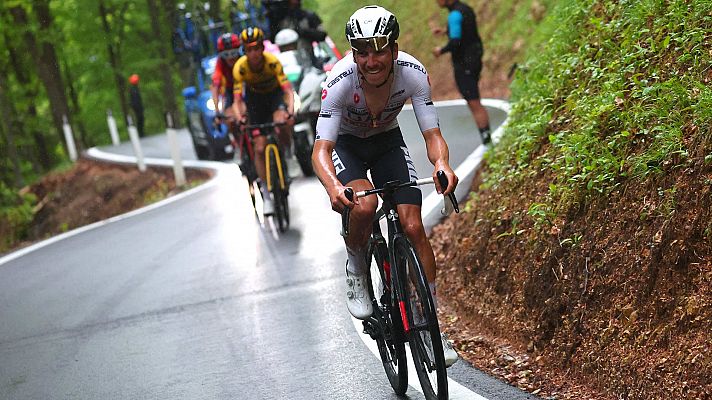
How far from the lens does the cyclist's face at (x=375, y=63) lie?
5500 mm

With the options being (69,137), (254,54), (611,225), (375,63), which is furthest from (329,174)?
(69,137)

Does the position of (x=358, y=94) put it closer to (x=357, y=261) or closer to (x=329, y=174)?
(x=329, y=174)

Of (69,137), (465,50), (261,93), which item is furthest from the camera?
(69,137)

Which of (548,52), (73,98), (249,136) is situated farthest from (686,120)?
(73,98)

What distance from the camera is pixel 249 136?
1222 cm

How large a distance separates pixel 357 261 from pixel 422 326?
0.95m

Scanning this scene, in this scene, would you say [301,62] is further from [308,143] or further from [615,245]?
[615,245]

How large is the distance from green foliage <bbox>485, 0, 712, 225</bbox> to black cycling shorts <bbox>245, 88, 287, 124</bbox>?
3928mm

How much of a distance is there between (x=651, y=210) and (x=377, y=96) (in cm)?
173

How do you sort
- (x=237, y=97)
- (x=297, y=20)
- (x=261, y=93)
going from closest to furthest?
(x=237, y=97)
(x=261, y=93)
(x=297, y=20)

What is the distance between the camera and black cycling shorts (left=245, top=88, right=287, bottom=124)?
12.3 m

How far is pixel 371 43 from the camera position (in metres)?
5.44

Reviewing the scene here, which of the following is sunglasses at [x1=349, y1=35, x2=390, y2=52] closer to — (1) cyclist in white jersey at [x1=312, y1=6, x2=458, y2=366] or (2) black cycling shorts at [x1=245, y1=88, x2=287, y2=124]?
(1) cyclist in white jersey at [x1=312, y1=6, x2=458, y2=366]

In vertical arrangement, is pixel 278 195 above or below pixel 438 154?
below
